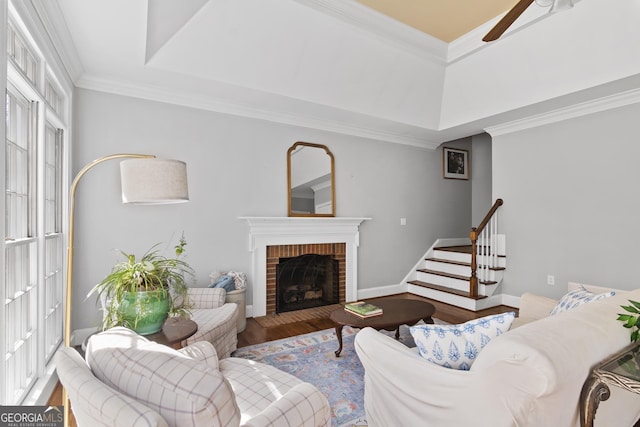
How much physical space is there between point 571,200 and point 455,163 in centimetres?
223

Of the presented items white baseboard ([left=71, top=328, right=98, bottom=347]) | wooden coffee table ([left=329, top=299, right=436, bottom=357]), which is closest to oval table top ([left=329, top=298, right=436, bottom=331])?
wooden coffee table ([left=329, top=299, right=436, bottom=357])

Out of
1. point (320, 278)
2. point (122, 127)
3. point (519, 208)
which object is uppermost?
point (122, 127)

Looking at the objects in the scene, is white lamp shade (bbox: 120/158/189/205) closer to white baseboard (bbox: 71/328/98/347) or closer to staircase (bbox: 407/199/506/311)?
white baseboard (bbox: 71/328/98/347)

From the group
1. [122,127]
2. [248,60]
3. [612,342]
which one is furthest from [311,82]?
[612,342]

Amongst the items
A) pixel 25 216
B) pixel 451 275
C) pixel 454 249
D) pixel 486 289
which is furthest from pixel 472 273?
pixel 25 216

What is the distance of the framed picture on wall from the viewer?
5.88 m

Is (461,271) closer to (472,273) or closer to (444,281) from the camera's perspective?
(444,281)

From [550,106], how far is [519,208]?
1.37 metres

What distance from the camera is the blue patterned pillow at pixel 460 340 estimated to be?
151cm

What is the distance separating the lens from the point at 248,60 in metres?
3.21

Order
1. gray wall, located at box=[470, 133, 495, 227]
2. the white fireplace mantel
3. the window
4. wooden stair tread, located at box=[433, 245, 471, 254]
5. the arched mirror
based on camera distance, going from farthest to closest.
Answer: gray wall, located at box=[470, 133, 495, 227]
wooden stair tread, located at box=[433, 245, 471, 254]
the arched mirror
the white fireplace mantel
the window

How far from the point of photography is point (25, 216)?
2.08 m

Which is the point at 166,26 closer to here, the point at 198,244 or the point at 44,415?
the point at 198,244

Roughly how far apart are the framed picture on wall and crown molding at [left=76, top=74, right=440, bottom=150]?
0.65 meters
